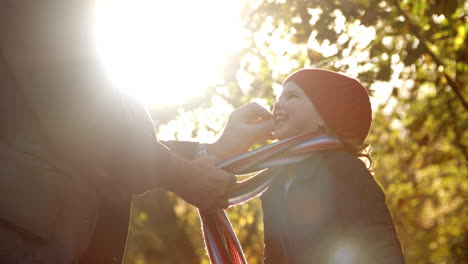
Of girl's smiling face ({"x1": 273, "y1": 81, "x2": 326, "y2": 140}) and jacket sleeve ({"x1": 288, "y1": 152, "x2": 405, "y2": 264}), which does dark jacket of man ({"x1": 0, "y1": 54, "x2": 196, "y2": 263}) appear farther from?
girl's smiling face ({"x1": 273, "y1": 81, "x2": 326, "y2": 140})

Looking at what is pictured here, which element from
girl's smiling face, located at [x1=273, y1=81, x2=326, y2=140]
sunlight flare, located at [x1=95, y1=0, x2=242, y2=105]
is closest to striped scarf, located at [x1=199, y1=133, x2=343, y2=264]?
girl's smiling face, located at [x1=273, y1=81, x2=326, y2=140]

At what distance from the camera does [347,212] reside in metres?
2.53

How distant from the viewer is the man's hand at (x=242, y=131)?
10.1ft

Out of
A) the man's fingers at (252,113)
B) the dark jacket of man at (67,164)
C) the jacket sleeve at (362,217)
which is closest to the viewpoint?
the dark jacket of man at (67,164)

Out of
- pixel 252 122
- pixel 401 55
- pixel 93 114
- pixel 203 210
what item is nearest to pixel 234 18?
pixel 401 55

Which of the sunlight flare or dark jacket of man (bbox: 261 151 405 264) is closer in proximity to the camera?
dark jacket of man (bbox: 261 151 405 264)

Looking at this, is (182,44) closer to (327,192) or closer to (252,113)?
(252,113)

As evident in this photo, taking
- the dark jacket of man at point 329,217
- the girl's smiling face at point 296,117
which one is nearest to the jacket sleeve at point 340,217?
the dark jacket of man at point 329,217

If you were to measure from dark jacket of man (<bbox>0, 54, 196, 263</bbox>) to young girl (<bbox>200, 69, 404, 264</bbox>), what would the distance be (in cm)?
68

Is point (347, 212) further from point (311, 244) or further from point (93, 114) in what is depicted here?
point (93, 114)

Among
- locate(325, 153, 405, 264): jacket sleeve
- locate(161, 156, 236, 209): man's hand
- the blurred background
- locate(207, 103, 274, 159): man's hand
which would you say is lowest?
locate(325, 153, 405, 264): jacket sleeve

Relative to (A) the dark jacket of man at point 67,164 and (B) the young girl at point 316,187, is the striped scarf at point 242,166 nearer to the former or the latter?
(B) the young girl at point 316,187

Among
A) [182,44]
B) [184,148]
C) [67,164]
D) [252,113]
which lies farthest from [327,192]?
[182,44]

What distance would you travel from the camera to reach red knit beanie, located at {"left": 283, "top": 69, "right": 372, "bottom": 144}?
3.06 metres
